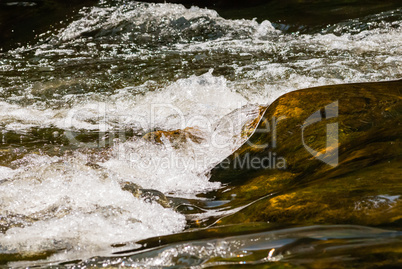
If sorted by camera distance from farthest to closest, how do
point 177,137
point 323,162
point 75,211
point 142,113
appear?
point 142,113
point 177,137
point 323,162
point 75,211

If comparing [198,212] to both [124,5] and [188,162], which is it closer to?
[188,162]

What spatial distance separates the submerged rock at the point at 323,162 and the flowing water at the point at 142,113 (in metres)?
0.16

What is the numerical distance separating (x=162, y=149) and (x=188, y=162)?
0.27 m

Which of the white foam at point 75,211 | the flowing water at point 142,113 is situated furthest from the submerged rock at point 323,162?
the white foam at point 75,211

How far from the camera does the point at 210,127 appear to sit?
3467 millimetres

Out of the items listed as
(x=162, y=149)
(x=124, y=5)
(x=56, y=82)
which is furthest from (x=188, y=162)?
(x=124, y=5)

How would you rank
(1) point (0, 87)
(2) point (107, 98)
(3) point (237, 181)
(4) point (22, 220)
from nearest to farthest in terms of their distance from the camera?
(4) point (22, 220) < (3) point (237, 181) < (2) point (107, 98) < (1) point (0, 87)

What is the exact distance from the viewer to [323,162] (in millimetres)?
2152

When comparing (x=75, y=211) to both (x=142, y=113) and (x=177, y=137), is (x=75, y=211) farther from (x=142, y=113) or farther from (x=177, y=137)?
(x=142, y=113)

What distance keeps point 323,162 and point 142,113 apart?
7.84 feet

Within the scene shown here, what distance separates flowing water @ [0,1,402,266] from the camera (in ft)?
5.78

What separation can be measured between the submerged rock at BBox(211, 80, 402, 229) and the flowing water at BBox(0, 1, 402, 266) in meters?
0.16

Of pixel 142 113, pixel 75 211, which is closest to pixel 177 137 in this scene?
pixel 142 113

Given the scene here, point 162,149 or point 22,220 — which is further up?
point 162,149
